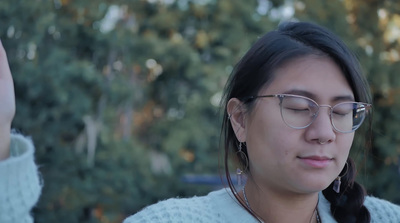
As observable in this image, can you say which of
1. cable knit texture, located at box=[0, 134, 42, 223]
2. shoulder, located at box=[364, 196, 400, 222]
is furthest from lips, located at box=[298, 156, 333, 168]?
cable knit texture, located at box=[0, 134, 42, 223]

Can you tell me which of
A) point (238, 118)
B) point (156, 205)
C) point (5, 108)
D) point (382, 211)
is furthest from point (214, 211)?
point (5, 108)

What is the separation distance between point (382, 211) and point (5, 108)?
4.33 ft

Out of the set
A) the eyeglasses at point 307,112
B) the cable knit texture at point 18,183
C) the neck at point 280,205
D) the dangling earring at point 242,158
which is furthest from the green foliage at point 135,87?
the eyeglasses at point 307,112

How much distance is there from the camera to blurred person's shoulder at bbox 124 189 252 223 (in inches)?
68.4

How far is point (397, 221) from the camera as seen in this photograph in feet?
6.63

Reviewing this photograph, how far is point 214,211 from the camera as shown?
73.3 inches

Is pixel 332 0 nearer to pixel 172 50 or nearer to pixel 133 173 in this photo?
pixel 172 50

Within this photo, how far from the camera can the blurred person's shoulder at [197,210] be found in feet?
5.70

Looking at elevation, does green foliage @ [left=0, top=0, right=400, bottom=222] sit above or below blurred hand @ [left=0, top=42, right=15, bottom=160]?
below

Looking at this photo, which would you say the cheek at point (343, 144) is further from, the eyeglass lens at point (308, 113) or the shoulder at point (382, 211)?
the shoulder at point (382, 211)

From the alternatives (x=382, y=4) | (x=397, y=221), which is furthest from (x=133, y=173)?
(x=397, y=221)

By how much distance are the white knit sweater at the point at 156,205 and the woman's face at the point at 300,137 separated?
0.18 metres

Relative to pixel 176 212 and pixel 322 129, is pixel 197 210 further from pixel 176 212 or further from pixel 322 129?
pixel 322 129

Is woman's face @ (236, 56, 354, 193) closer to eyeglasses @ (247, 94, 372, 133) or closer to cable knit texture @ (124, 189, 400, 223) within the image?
eyeglasses @ (247, 94, 372, 133)
